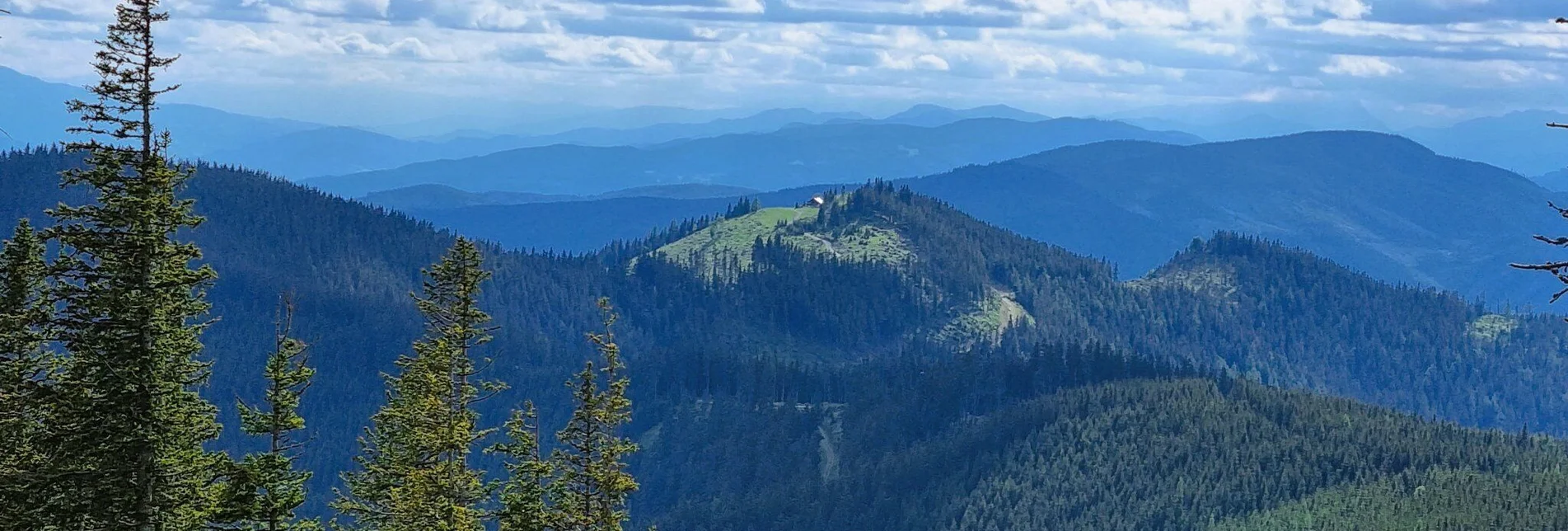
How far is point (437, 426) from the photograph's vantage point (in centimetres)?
4850

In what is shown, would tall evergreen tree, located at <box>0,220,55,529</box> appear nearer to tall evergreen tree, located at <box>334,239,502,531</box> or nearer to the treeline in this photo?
the treeline

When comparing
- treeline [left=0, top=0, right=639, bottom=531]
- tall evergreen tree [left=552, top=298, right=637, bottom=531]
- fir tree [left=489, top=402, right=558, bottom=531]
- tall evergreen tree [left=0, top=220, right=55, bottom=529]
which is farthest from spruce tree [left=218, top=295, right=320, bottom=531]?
Result: tall evergreen tree [left=552, top=298, right=637, bottom=531]

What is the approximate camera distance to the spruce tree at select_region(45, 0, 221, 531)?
112 feet

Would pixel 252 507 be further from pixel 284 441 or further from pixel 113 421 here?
pixel 113 421

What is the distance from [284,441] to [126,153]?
10487mm

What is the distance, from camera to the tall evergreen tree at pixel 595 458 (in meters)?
46.3

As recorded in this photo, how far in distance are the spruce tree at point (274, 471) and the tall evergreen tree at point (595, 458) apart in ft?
26.1

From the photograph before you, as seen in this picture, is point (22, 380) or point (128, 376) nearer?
point (128, 376)

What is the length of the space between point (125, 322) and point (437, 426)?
1521 cm

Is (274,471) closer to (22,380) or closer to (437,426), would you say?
(22,380)

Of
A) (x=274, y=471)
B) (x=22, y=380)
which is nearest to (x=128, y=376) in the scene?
(x=22, y=380)

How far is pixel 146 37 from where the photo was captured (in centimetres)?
3538

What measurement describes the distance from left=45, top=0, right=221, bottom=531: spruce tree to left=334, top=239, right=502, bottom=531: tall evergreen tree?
11844mm

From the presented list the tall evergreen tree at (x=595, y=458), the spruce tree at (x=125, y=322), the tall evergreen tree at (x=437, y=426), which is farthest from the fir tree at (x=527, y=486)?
the spruce tree at (x=125, y=322)
